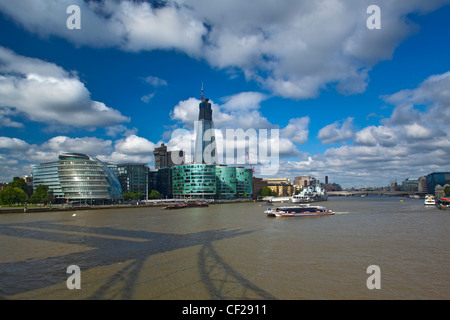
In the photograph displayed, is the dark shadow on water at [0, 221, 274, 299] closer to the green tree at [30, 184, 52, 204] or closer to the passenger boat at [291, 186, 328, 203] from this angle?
the green tree at [30, 184, 52, 204]

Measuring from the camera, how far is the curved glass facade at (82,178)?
422 feet

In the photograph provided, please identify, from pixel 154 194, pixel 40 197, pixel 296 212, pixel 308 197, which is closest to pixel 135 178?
pixel 154 194

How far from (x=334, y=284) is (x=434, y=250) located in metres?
15.4

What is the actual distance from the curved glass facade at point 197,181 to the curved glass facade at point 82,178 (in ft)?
188

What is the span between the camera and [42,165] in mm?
159125

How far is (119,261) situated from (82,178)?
11941 centimetres

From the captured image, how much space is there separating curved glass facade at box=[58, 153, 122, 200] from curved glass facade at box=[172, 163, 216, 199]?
188ft

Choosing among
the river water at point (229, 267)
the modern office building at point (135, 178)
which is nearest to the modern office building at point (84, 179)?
the modern office building at point (135, 178)

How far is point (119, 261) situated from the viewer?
23328 mm

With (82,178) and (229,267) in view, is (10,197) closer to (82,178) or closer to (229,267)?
(82,178)

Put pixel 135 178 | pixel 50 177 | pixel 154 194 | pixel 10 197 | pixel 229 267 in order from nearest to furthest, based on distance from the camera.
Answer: pixel 229 267
pixel 10 197
pixel 50 177
pixel 154 194
pixel 135 178

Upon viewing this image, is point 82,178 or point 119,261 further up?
point 82,178

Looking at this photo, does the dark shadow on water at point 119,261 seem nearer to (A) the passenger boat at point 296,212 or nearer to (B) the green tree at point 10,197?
(A) the passenger boat at point 296,212
